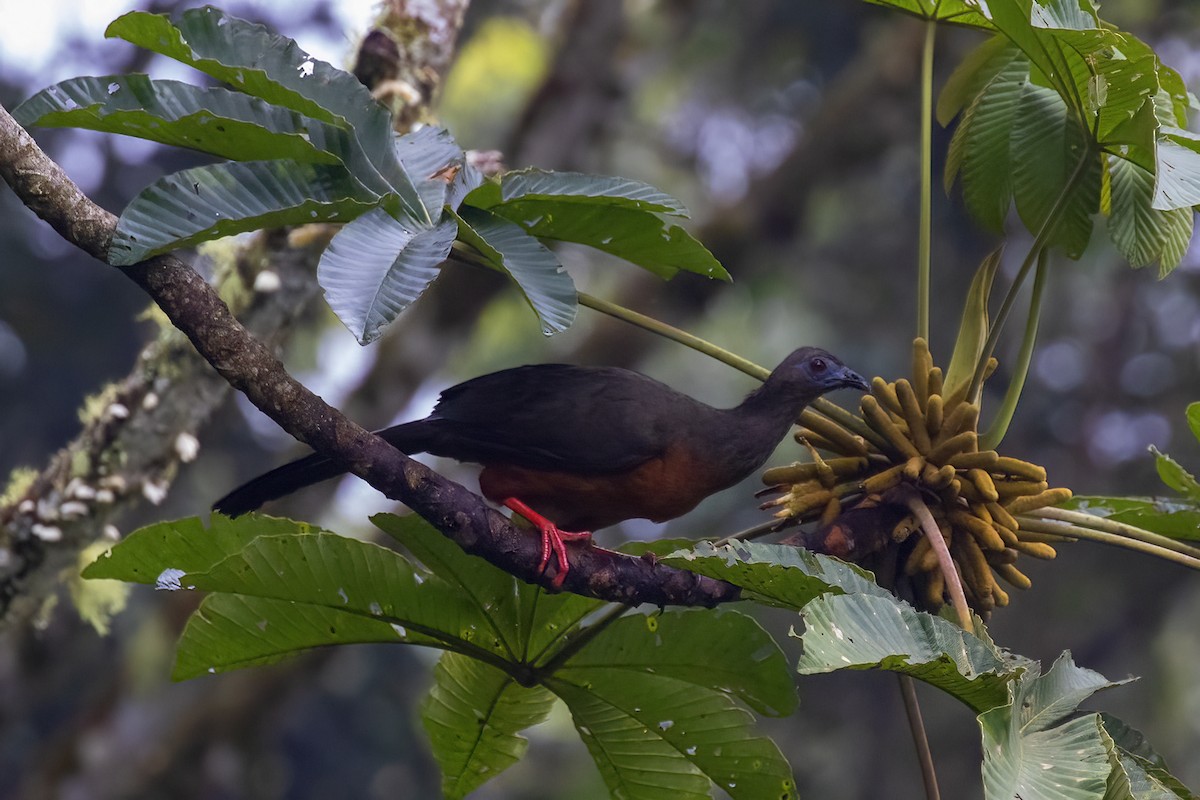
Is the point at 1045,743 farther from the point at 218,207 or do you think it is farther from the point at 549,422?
the point at 218,207

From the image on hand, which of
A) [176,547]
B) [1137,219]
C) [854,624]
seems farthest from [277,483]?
[1137,219]

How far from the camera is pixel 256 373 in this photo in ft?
7.64

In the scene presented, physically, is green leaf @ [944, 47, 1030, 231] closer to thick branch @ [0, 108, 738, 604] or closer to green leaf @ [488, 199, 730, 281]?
green leaf @ [488, 199, 730, 281]

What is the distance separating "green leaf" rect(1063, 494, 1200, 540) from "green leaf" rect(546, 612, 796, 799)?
43.6 inches

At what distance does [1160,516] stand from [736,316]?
1128 centimetres

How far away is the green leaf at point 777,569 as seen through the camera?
2.26 m

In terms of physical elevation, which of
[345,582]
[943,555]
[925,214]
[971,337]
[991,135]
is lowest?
[345,582]

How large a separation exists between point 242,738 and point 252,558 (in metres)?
4.89

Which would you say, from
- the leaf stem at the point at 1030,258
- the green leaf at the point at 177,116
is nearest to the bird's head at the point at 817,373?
the leaf stem at the point at 1030,258

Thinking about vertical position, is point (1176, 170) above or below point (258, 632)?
above

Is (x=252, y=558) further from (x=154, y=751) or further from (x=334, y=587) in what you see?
(x=154, y=751)

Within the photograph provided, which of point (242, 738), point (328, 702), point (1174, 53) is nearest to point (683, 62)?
point (1174, 53)

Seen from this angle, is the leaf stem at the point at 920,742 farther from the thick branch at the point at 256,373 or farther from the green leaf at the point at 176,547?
the green leaf at the point at 176,547

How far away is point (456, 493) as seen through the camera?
252 centimetres
